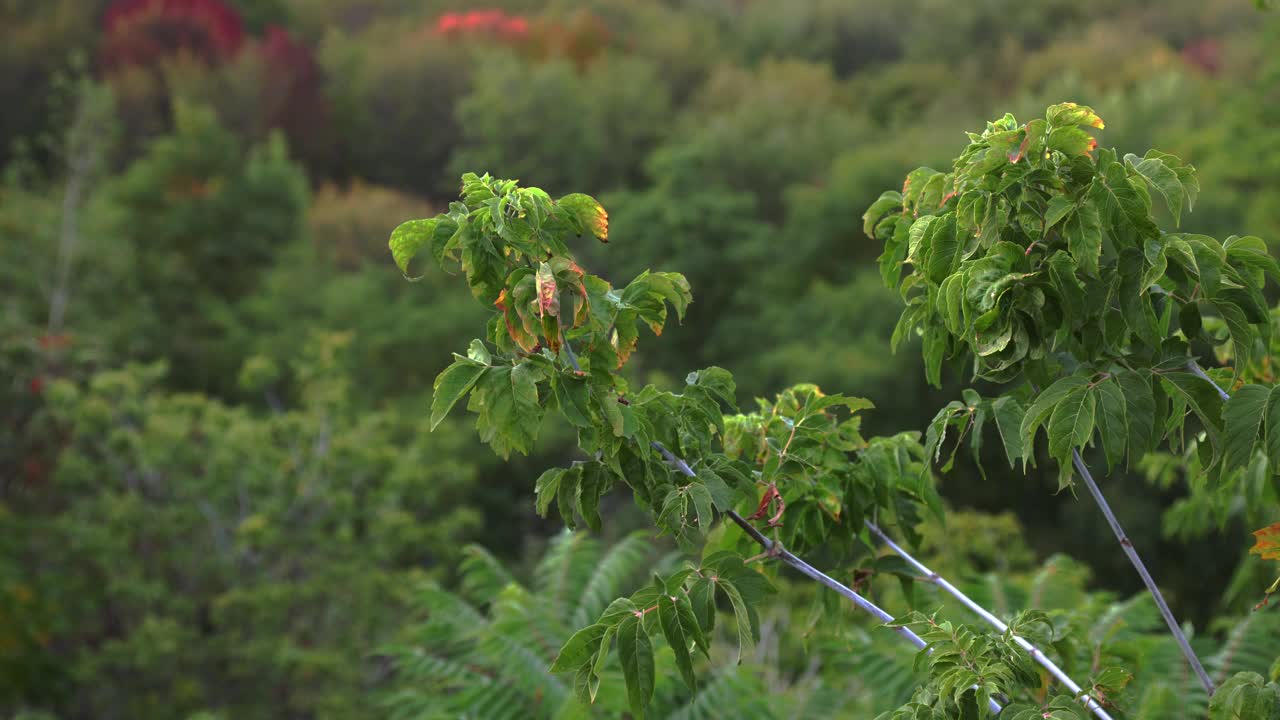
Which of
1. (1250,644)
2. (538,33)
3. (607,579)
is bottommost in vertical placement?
(607,579)

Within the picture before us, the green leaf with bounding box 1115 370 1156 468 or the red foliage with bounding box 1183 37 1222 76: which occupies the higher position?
the red foliage with bounding box 1183 37 1222 76

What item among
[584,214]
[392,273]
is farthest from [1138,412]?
[392,273]

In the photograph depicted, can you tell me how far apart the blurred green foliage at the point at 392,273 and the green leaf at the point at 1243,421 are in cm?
201

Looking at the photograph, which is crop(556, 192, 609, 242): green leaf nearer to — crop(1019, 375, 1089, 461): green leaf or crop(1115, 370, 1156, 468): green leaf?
crop(1019, 375, 1089, 461): green leaf

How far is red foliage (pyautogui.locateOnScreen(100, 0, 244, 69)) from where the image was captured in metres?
24.4

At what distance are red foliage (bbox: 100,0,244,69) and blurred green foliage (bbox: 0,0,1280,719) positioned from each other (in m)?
0.11

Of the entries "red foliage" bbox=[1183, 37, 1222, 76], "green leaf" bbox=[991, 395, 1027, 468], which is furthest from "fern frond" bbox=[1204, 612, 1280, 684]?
"red foliage" bbox=[1183, 37, 1222, 76]

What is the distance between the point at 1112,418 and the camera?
1972 millimetres

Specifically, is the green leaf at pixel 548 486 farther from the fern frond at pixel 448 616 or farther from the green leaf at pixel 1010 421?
the fern frond at pixel 448 616

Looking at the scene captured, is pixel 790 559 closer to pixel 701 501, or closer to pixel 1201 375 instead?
pixel 701 501

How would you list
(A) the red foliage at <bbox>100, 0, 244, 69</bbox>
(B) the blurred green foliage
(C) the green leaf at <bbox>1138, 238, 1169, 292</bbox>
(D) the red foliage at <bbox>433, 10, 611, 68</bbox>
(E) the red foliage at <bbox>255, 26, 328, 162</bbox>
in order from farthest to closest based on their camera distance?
(D) the red foliage at <bbox>433, 10, 611, 68</bbox> < (A) the red foliage at <bbox>100, 0, 244, 69</bbox> < (E) the red foliage at <bbox>255, 26, 328, 162</bbox> < (B) the blurred green foliage < (C) the green leaf at <bbox>1138, 238, 1169, 292</bbox>

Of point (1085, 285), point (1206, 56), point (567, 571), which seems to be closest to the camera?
point (1085, 285)

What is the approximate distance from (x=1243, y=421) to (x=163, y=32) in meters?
26.2

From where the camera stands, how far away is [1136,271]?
6.74 ft
